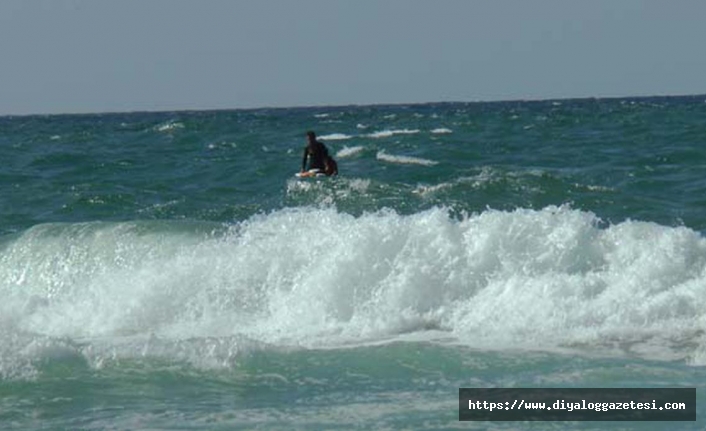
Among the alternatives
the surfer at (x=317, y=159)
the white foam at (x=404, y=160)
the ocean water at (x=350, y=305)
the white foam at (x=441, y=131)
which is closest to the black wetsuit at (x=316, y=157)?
the surfer at (x=317, y=159)

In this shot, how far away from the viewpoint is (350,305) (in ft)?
40.1

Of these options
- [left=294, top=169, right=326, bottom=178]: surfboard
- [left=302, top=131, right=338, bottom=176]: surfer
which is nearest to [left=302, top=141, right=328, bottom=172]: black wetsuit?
[left=302, top=131, right=338, bottom=176]: surfer

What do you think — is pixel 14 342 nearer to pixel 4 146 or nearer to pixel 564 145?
pixel 564 145

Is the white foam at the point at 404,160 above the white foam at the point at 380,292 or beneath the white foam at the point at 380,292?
above

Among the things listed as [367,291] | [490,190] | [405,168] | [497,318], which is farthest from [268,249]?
[405,168]

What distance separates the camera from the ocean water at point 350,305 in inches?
356

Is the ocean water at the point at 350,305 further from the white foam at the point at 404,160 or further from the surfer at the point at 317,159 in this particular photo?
the white foam at the point at 404,160

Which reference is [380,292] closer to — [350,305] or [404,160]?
[350,305]

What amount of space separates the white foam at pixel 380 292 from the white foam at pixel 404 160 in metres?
10.5

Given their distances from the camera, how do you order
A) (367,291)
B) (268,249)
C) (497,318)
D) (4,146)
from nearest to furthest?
1. (497,318)
2. (367,291)
3. (268,249)
4. (4,146)

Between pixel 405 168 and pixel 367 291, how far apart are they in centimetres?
1215

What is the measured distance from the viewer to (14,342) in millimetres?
10680

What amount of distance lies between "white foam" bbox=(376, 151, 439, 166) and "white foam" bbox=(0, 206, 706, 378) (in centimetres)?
1049

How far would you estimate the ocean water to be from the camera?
29.7 feet
